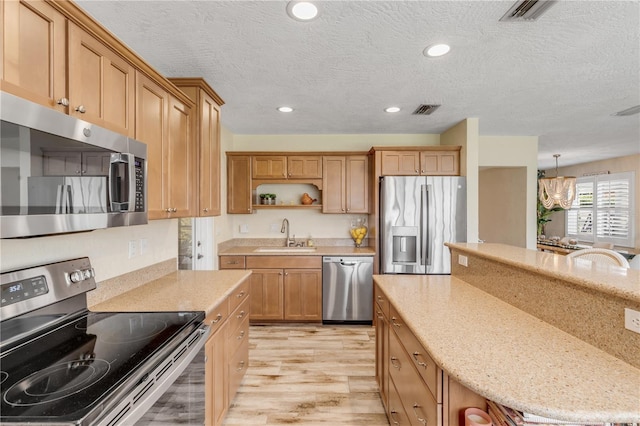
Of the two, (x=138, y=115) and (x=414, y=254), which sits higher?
(x=138, y=115)

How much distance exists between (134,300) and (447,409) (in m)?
1.71

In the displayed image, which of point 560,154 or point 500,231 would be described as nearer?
point 500,231

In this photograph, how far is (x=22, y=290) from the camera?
1282mm

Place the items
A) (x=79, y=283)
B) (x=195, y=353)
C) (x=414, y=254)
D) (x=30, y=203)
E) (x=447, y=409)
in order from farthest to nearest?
(x=414, y=254) → (x=79, y=283) → (x=195, y=353) → (x=447, y=409) → (x=30, y=203)

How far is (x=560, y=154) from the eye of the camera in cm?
591

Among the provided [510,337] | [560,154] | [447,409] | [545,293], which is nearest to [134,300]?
[447,409]

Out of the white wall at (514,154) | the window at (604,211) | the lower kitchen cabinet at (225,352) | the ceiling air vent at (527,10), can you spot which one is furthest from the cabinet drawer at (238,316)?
the window at (604,211)

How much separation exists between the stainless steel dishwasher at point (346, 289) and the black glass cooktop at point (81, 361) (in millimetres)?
2330

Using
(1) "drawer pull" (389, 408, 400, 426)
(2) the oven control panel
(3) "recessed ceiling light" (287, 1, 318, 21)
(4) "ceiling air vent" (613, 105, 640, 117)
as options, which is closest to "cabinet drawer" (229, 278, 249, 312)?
(2) the oven control panel

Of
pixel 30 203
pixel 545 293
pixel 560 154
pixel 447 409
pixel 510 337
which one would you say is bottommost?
pixel 447 409

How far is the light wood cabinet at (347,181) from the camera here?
4.09 m

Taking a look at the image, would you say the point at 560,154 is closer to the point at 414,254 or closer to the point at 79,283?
the point at 414,254

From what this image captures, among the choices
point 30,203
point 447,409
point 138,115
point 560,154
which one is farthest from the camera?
point 560,154

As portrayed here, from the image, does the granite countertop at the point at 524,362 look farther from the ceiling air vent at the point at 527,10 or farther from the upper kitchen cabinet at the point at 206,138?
the upper kitchen cabinet at the point at 206,138
